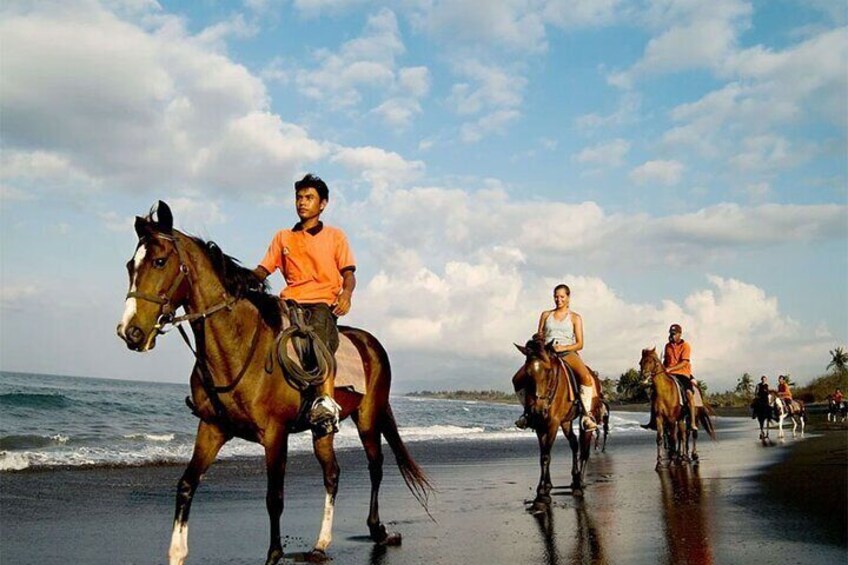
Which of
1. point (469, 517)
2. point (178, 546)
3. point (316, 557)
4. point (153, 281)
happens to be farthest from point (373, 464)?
point (153, 281)

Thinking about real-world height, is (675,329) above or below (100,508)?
above

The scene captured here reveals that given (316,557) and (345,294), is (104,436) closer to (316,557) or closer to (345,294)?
(316,557)

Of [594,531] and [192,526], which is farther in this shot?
[192,526]

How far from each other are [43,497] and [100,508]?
1516 mm

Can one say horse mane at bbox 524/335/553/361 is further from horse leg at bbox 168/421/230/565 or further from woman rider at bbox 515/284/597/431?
horse leg at bbox 168/421/230/565

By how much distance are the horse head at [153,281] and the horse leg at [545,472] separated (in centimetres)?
524

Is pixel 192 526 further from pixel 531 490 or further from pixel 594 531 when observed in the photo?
pixel 531 490

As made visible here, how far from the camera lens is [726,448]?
A: 64.5 feet

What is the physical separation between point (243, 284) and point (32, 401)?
31.7m

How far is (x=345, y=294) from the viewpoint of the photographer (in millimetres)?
5984

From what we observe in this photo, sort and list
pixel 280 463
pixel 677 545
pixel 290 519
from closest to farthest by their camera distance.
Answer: pixel 280 463, pixel 677 545, pixel 290 519

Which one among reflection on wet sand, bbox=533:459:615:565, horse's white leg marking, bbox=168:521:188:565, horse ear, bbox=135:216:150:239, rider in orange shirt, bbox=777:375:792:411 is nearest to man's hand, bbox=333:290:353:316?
horse ear, bbox=135:216:150:239

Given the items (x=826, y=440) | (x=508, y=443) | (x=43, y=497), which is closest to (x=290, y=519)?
(x=43, y=497)

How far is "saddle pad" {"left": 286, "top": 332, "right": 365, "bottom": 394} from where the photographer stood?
6071 mm
